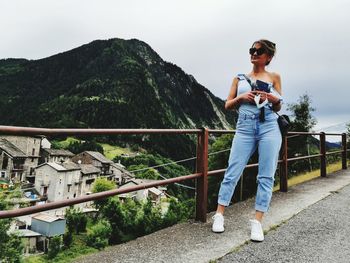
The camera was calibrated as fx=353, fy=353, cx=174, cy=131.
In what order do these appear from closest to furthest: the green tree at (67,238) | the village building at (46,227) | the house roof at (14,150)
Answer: the house roof at (14,150) → the village building at (46,227) → the green tree at (67,238)

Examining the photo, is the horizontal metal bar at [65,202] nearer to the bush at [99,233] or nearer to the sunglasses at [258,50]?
the sunglasses at [258,50]

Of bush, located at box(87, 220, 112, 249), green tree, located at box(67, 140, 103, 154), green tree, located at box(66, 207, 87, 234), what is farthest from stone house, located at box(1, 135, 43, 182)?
green tree, located at box(67, 140, 103, 154)

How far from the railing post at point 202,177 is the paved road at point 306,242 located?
27.4 inches

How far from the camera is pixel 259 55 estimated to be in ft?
9.54

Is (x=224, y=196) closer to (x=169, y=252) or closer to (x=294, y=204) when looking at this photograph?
(x=169, y=252)

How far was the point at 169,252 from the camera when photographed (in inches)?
104

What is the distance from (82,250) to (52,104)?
4810 inches

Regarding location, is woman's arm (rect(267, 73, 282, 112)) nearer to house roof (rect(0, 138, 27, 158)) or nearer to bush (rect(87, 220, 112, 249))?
house roof (rect(0, 138, 27, 158))

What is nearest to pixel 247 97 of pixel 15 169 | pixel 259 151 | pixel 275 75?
pixel 275 75

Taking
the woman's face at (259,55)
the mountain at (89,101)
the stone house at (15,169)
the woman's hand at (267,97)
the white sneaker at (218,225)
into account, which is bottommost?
the white sneaker at (218,225)

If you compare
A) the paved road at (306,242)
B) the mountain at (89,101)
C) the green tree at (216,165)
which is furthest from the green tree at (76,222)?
the mountain at (89,101)

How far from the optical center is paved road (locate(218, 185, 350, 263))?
2.53 meters

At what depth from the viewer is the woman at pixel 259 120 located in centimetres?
283

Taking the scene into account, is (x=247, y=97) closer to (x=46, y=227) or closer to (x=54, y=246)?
(x=46, y=227)
